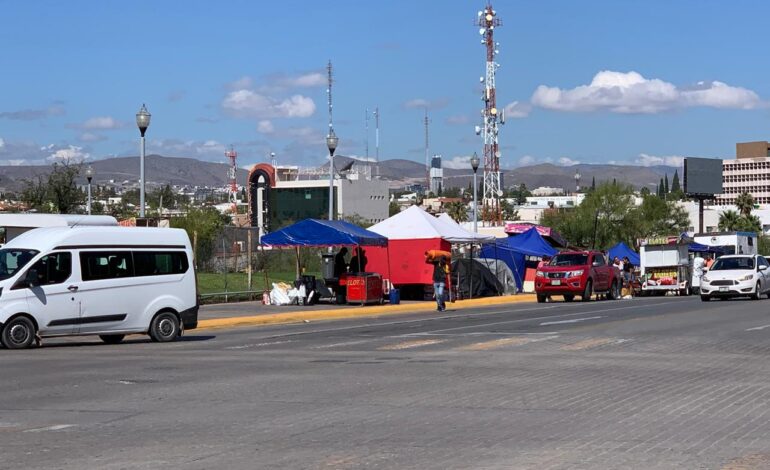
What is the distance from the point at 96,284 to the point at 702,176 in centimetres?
9674

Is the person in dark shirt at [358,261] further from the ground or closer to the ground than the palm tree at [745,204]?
closer to the ground

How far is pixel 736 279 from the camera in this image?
3972cm

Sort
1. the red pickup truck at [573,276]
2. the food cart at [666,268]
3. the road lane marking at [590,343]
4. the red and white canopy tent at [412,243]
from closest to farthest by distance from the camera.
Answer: the road lane marking at [590,343]
the red pickup truck at [573,276]
the red and white canopy tent at [412,243]
the food cart at [666,268]

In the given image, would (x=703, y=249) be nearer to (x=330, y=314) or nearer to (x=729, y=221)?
(x=330, y=314)

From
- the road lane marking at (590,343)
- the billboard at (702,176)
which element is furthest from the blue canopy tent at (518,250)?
the billboard at (702,176)

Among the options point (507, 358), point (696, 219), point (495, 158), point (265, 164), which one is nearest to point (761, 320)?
point (507, 358)

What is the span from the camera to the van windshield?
20.8 meters

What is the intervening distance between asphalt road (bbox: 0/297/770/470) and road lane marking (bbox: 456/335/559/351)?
6 centimetres

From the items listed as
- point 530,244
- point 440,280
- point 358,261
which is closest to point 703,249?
point 530,244

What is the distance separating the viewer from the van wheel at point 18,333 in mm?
20531

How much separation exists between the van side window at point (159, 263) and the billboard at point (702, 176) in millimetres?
92508

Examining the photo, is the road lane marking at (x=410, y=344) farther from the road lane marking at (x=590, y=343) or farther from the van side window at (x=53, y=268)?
the van side window at (x=53, y=268)

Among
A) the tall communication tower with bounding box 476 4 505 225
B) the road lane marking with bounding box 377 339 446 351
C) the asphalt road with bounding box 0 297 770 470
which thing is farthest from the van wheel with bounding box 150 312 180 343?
the tall communication tower with bounding box 476 4 505 225

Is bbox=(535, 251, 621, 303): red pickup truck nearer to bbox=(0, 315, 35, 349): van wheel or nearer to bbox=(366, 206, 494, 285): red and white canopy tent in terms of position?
bbox=(366, 206, 494, 285): red and white canopy tent
